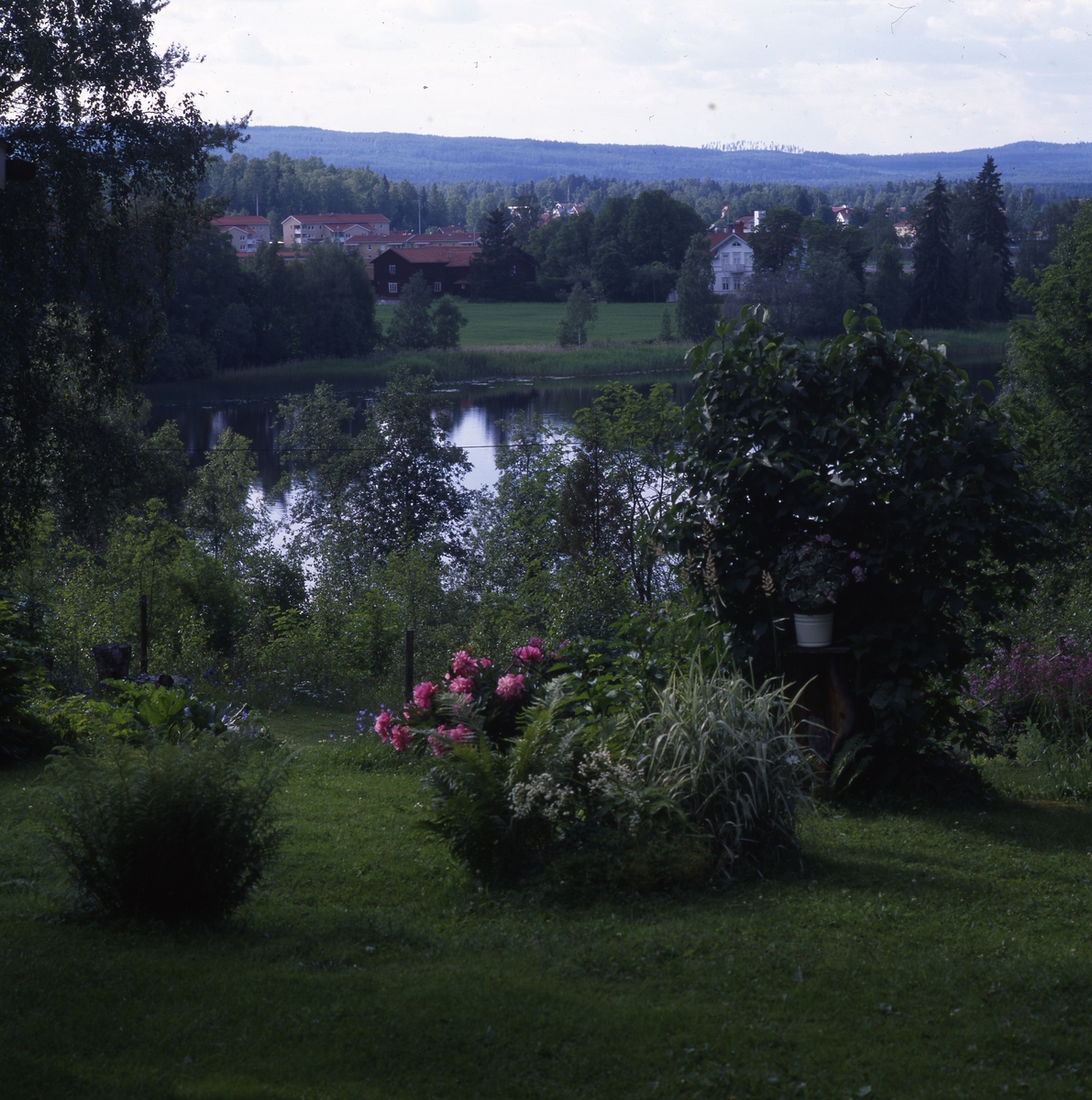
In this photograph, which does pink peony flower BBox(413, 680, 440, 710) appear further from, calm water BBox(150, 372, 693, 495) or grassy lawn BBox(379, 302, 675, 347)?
grassy lawn BBox(379, 302, 675, 347)

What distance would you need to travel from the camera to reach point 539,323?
2387 inches

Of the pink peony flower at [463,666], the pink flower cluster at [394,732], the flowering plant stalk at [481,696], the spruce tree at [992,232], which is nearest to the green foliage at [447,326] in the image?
the spruce tree at [992,232]

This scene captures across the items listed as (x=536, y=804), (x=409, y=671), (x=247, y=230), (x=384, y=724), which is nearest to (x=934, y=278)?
(x=409, y=671)

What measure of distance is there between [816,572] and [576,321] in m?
46.1

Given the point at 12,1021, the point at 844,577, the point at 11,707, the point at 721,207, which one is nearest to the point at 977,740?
the point at 844,577

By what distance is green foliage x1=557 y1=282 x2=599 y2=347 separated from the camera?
5034 cm

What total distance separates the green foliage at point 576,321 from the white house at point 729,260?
5.84 m

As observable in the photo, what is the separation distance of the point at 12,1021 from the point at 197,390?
138 feet

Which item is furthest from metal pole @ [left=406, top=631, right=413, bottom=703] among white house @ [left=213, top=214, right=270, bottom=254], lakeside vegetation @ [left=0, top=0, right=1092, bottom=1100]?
white house @ [left=213, top=214, right=270, bottom=254]

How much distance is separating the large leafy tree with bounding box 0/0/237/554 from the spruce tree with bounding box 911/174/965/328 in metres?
28.3

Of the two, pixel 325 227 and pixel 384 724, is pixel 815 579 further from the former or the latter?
pixel 325 227

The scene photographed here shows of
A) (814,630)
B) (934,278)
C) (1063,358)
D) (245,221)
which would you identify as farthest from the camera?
(245,221)

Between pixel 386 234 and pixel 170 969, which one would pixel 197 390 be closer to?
pixel 170 969

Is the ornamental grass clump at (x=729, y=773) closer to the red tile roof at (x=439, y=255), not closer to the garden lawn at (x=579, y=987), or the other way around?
the garden lawn at (x=579, y=987)
